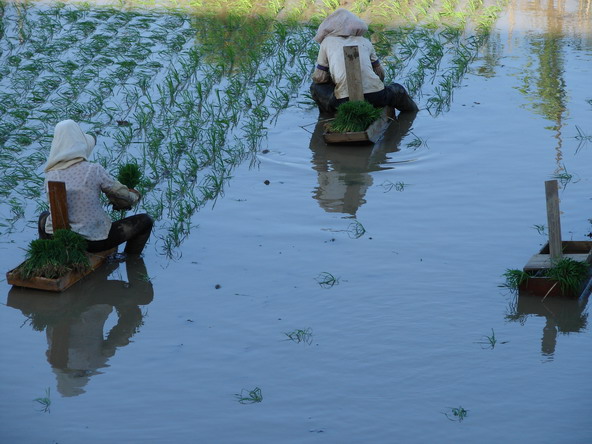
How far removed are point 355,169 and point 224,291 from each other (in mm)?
2561

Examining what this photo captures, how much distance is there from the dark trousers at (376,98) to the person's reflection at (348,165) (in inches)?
5.7

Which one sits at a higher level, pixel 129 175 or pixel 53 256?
pixel 129 175

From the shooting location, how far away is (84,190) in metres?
6.22

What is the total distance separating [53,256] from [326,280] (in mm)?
1664

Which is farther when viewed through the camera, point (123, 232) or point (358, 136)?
point (358, 136)

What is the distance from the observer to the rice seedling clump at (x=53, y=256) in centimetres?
606

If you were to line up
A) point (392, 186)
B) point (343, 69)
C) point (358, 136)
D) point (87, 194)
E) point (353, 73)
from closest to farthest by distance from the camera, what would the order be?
1. point (87, 194)
2. point (392, 186)
3. point (358, 136)
4. point (353, 73)
5. point (343, 69)

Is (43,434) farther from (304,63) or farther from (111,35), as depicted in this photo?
(111,35)

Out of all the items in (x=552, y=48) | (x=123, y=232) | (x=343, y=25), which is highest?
(x=343, y=25)

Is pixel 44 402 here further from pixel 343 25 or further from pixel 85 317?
pixel 343 25

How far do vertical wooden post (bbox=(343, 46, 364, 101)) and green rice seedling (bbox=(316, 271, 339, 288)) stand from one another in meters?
3.20

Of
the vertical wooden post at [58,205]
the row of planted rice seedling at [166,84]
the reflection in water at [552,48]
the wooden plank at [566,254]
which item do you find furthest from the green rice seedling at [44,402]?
the reflection in water at [552,48]

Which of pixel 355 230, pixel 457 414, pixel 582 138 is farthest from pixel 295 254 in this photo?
pixel 582 138

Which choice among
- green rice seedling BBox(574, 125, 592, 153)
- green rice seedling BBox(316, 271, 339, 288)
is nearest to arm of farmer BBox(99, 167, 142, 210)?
green rice seedling BBox(316, 271, 339, 288)
